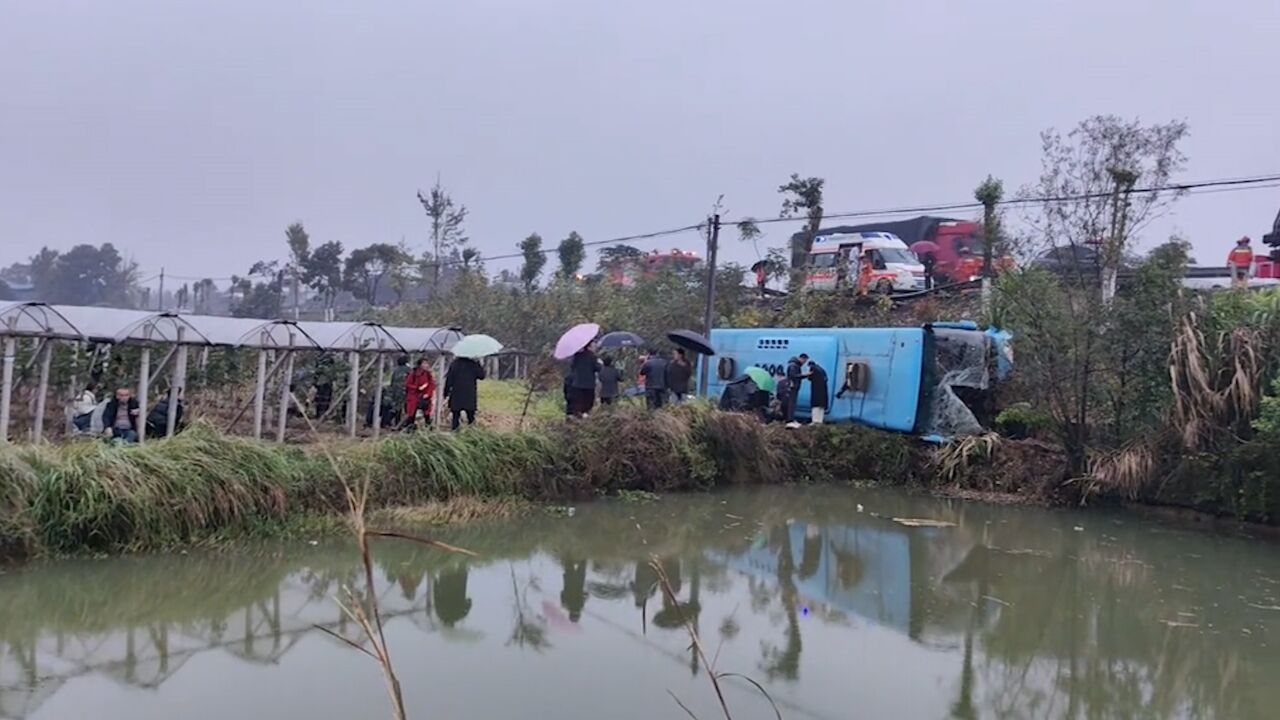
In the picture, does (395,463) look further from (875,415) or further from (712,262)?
(712,262)

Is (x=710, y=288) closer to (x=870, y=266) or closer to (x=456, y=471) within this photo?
(x=870, y=266)

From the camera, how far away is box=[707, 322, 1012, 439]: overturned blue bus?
13750mm

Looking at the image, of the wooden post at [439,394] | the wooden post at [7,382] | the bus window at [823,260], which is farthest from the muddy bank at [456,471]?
the bus window at [823,260]

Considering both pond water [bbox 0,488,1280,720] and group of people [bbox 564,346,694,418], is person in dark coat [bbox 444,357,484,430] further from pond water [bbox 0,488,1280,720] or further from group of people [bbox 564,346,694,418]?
pond water [bbox 0,488,1280,720]

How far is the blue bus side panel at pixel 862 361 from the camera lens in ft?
45.6

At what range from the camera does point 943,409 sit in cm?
1373

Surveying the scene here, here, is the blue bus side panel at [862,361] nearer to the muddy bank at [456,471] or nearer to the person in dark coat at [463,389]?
the muddy bank at [456,471]

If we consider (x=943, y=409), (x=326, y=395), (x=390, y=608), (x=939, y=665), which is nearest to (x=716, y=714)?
(x=939, y=665)

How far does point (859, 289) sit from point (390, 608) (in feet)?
51.6

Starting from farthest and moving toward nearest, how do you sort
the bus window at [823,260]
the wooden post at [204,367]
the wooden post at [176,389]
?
the bus window at [823,260] < the wooden post at [204,367] < the wooden post at [176,389]

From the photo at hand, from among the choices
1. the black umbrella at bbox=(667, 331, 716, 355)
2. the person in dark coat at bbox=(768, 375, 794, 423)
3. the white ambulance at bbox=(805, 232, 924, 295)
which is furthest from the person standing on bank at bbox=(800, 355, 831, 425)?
the white ambulance at bbox=(805, 232, 924, 295)

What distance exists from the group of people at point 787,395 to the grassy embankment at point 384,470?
0.85 m

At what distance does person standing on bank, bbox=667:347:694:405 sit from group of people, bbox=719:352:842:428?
99cm

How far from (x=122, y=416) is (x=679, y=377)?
280 inches
